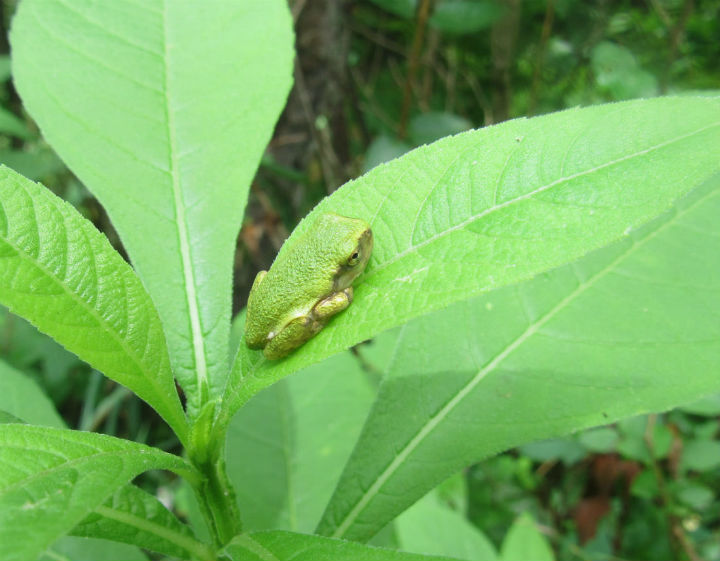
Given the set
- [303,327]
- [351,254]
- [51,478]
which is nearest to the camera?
[51,478]

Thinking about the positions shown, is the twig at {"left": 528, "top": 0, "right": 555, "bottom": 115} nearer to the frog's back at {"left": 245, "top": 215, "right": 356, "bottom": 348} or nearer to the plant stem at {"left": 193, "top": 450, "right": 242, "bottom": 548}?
the frog's back at {"left": 245, "top": 215, "right": 356, "bottom": 348}

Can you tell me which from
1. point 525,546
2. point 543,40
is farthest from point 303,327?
point 543,40

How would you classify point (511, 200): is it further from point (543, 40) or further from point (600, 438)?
point (543, 40)

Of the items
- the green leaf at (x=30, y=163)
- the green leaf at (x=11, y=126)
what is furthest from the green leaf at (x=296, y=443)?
the green leaf at (x=30, y=163)

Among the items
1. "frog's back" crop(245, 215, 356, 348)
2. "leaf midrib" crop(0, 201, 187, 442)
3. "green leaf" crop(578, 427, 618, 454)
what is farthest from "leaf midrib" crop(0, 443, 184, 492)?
"green leaf" crop(578, 427, 618, 454)

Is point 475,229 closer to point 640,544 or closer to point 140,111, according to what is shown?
point 140,111

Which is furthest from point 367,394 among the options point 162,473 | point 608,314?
point 162,473

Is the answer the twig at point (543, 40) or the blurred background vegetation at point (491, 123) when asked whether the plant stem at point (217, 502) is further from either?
the twig at point (543, 40)
